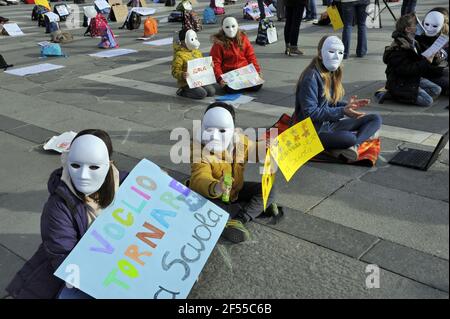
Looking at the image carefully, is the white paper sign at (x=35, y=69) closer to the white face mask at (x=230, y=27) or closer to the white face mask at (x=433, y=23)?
the white face mask at (x=230, y=27)

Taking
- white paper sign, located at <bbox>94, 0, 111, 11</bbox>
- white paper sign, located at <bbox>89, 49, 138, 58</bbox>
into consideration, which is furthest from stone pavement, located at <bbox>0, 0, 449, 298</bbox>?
white paper sign, located at <bbox>94, 0, 111, 11</bbox>

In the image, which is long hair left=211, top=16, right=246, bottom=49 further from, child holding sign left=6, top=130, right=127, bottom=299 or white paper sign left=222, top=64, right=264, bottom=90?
child holding sign left=6, top=130, right=127, bottom=299

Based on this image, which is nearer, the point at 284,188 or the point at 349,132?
the point at 284,188

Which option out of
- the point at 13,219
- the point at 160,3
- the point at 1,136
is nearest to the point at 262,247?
the point at 13,219

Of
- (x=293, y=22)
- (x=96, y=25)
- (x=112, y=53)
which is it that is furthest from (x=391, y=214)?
(x=96, y=25)

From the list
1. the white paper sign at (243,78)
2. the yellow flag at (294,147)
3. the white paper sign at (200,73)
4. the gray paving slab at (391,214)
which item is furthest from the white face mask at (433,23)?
the yellow flag at (294,147)

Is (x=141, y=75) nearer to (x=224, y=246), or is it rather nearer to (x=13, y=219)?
(x=13, y=219)

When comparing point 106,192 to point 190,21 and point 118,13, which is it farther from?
point 118,13

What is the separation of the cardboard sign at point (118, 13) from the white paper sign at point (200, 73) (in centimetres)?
920

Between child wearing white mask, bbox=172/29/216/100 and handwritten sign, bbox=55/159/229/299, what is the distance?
410 centimetres

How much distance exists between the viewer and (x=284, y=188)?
14.8 feet

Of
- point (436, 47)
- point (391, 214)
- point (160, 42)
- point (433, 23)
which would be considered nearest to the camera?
point (391, 214)

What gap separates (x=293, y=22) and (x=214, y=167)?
245 inches

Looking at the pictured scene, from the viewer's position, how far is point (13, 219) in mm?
4098
